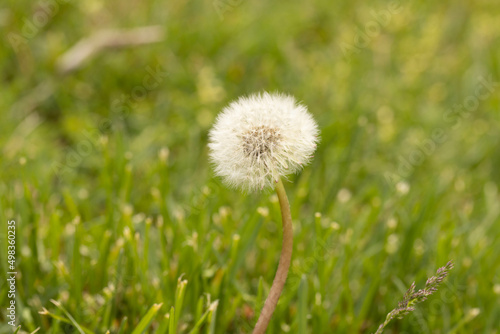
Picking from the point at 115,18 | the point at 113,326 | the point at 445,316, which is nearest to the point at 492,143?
the point at 445,316

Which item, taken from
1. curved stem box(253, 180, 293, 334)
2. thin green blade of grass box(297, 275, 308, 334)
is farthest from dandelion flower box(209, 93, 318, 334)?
thin green blade of grass box(297, 275, 308, 334)

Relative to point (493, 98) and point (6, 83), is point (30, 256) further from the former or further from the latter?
point (493, 98)

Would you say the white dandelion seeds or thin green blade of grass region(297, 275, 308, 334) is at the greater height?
the white dandelion seeds

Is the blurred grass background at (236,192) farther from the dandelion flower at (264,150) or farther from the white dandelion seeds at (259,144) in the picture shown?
the white dandelion seeds at (259,144)

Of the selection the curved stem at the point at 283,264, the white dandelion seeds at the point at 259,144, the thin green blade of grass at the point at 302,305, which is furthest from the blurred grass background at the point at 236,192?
the white dandelion seeds at the point at 259,144

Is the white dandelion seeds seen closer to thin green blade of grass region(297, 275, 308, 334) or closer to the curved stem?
the curved stem

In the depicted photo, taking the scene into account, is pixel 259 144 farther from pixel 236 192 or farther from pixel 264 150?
pixel 236 192
